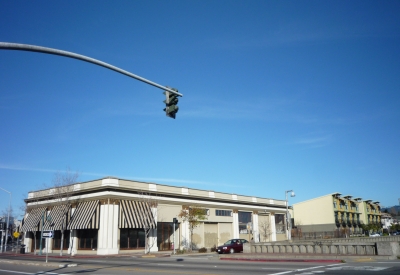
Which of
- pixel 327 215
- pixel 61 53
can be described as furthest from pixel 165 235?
pixel 327 215

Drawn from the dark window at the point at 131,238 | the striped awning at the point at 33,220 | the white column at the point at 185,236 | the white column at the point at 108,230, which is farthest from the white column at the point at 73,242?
the white column at the point at 185,236

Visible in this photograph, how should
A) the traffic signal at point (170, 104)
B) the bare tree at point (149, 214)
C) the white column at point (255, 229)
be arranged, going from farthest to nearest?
the white column at point (255, 229), the bare tree at point (149, 214), the traffic signal at point (170, 104)

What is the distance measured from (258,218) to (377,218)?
72456 mm

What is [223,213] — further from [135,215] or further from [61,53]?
[61,53]

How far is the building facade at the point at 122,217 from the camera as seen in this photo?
143 ft

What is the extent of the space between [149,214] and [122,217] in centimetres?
410

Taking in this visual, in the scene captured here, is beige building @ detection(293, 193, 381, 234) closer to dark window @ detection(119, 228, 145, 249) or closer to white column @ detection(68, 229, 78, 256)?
dark window @ detection(119, 228, 145, 249)

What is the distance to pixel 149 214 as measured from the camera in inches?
1841

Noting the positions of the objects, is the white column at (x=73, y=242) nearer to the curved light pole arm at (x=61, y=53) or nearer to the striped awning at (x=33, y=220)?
the striped awning at (x=33, y=220)

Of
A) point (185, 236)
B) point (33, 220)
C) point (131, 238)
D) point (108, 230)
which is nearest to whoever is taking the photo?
point (108, 230)

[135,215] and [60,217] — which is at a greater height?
[135,215]

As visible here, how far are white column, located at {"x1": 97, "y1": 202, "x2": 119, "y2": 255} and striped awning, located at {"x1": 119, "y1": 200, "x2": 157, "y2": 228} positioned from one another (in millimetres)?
862

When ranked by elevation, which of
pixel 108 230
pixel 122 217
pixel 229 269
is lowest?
pixel 229 269

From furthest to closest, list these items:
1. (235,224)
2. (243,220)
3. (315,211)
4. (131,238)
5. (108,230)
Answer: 1. (315,211)
2. (243,220)
3. (235,224)
4. (131,238)
5. (108,230)
